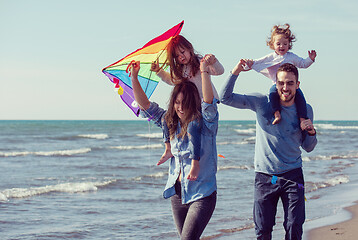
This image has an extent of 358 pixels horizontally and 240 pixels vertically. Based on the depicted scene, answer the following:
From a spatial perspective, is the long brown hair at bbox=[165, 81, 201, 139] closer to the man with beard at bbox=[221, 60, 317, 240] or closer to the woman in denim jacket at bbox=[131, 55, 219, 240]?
the woman in denim jacket at bbox=[131, 55, 219, 240]

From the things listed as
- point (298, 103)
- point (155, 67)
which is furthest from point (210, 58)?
point (298, 103)

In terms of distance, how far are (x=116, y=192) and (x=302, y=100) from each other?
7.00 meters

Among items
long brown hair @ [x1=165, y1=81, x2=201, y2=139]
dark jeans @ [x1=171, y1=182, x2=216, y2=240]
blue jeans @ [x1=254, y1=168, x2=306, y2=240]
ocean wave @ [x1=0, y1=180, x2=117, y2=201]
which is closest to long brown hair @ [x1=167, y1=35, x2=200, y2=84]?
long brown hair @ [x1=165, y1=81, x2=201, y2=139]

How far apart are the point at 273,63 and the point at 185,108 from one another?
48.6 inches

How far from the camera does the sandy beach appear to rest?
19.6ft

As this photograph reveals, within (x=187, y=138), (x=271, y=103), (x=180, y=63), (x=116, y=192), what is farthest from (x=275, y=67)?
(x=116, y=192)

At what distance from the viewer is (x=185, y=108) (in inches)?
132

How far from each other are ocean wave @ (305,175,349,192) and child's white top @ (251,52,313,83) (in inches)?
247

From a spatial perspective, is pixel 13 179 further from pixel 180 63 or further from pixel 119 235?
pixel 180 63

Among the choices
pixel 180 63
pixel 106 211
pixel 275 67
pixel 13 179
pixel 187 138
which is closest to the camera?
pixel 187 138

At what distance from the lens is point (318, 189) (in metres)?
10.2

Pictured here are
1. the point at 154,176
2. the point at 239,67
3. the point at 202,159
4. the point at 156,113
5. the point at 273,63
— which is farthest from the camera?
the point at 154,176

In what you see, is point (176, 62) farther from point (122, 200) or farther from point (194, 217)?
point (122, 200)

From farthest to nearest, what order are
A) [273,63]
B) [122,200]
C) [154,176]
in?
[154,176], [122,200], [273,63]
